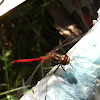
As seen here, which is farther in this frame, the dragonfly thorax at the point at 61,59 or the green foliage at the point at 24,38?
the green foliage at the point at 24,38

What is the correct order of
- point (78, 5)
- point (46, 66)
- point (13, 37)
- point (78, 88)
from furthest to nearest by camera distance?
point (13, 37) < point (78, 5) < point (46, 66) < point (78, 88)

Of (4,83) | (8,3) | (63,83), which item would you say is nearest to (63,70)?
(63,83)

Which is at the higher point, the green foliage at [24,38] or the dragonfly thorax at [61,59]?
the green foliage at [24,38]

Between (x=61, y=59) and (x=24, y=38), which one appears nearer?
(x=61, y=59)

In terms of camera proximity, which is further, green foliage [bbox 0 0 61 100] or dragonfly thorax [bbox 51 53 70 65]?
green foliage [bbox 0 0 61 100]

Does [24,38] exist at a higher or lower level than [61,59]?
higher

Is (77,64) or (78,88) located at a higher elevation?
(77,64)

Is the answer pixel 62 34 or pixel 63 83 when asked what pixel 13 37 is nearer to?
pixel 62 34

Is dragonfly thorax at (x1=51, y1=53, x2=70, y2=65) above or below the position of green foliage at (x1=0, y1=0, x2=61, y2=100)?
below
